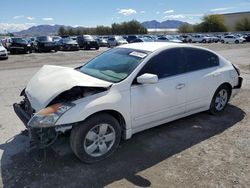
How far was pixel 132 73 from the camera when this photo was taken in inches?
168

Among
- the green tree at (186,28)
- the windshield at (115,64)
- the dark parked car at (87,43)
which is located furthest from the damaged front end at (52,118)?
the green tree at (186,28)

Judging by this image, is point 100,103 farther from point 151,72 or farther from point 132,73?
point 151,72

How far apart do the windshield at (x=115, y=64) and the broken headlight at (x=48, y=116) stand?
0.93 meters

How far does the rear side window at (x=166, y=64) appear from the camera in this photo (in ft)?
14.8

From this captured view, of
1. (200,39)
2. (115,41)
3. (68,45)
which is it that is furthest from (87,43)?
(200,39)

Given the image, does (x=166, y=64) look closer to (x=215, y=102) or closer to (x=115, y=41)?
(x=215, y=102)

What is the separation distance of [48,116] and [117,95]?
3.34 feet

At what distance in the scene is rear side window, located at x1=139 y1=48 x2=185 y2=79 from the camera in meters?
4.52

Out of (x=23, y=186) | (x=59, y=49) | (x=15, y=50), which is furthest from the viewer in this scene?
(x=59, y=49)

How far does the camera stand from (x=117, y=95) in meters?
4.03

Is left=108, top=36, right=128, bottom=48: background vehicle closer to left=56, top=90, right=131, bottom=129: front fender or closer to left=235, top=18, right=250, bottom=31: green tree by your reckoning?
left=56, top=90, right=131, bottom=129: front fender

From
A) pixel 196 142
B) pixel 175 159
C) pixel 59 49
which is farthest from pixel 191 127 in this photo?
pixel 59 49

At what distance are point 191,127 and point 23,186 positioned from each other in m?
3.16

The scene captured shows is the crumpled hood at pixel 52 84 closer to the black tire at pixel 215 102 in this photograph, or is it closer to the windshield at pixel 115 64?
the windshield at pixel 115 64
